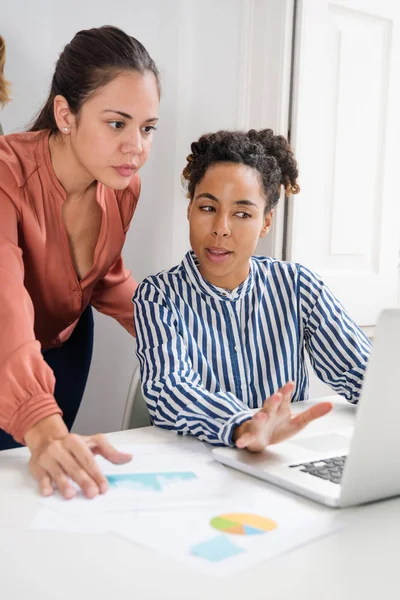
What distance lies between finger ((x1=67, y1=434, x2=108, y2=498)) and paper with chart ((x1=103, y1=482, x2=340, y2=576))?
73mm

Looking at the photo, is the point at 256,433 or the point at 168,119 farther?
the point at 168,119

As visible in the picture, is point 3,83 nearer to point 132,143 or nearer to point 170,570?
point 132,143

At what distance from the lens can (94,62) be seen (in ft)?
4.86

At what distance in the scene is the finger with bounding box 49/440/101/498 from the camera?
2.94ft

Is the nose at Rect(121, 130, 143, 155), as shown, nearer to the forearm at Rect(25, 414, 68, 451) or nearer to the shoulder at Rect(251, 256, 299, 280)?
the shoulder at Rect(251, 256, 299, 280)

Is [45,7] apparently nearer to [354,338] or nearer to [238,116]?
[238,116]

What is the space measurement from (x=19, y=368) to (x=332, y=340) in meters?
0.73

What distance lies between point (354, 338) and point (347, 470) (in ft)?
2.45

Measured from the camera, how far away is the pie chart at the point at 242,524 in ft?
2.61

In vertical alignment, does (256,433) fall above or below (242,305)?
below

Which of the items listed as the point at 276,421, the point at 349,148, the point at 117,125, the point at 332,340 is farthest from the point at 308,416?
the point at 349,148

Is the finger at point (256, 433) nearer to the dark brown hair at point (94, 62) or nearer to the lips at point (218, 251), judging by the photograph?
the lips at point (218, 251)

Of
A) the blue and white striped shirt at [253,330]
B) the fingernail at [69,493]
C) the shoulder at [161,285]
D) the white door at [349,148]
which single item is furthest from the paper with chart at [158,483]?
the white door at [349,148]

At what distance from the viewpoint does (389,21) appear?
2.40m
